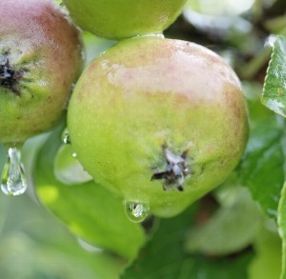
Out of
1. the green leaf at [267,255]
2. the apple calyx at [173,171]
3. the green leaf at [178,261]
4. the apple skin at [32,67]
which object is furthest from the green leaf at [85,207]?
the apple calyx at [173,171]

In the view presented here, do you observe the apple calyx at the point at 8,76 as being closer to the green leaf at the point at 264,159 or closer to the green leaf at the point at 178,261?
the green leaf at the point at 264,159

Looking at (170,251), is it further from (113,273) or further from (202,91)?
(202,91)

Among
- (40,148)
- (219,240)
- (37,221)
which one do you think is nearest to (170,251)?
(219,240)

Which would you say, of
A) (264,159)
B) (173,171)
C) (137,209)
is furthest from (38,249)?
(173,171)

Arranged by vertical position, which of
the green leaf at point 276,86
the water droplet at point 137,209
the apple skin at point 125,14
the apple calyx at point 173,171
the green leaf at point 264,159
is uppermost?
the apple skin at point 125,14

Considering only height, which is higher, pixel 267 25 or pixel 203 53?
pixel 203 53

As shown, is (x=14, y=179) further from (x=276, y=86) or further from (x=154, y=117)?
(x=276, y=86)
